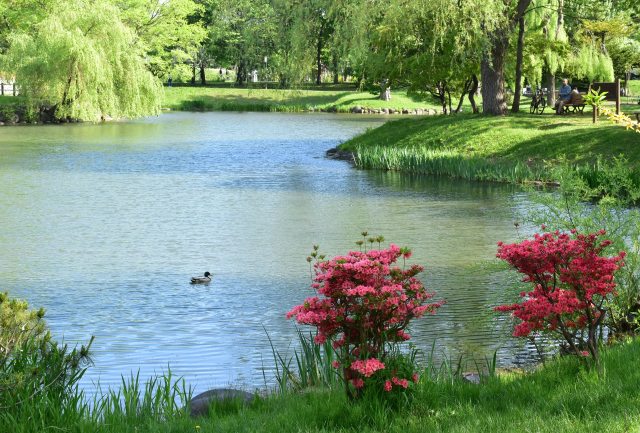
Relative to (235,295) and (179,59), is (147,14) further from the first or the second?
(235,295)

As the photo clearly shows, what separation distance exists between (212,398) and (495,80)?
26634 millimetres

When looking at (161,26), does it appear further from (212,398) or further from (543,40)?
(212,398)

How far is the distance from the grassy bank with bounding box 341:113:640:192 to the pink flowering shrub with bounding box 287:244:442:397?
15.7 metres

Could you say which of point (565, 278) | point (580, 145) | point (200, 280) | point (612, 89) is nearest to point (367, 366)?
point (565, 278)

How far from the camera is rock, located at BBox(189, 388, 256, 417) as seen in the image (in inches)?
286

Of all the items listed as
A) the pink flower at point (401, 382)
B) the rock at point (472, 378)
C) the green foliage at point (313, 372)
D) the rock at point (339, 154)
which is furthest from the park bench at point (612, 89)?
the pink flower at point (401, 382)

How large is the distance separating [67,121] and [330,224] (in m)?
38.7

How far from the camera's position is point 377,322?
682cm

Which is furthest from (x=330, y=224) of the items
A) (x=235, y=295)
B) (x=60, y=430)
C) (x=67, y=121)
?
(x=67, y=121)

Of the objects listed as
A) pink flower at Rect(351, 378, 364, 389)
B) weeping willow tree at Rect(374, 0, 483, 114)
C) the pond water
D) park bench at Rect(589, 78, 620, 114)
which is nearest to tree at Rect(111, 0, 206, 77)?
the pond water

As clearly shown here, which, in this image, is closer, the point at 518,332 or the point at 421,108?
the point at 518,332

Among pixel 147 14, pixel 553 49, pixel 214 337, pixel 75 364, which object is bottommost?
pixel 214 337

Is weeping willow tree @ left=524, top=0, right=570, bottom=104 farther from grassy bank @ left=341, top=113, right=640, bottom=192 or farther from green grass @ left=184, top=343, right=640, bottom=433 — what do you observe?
green grass @ left=184, top=343, right=640, bottom=433

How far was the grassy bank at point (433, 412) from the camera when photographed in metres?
6.24
